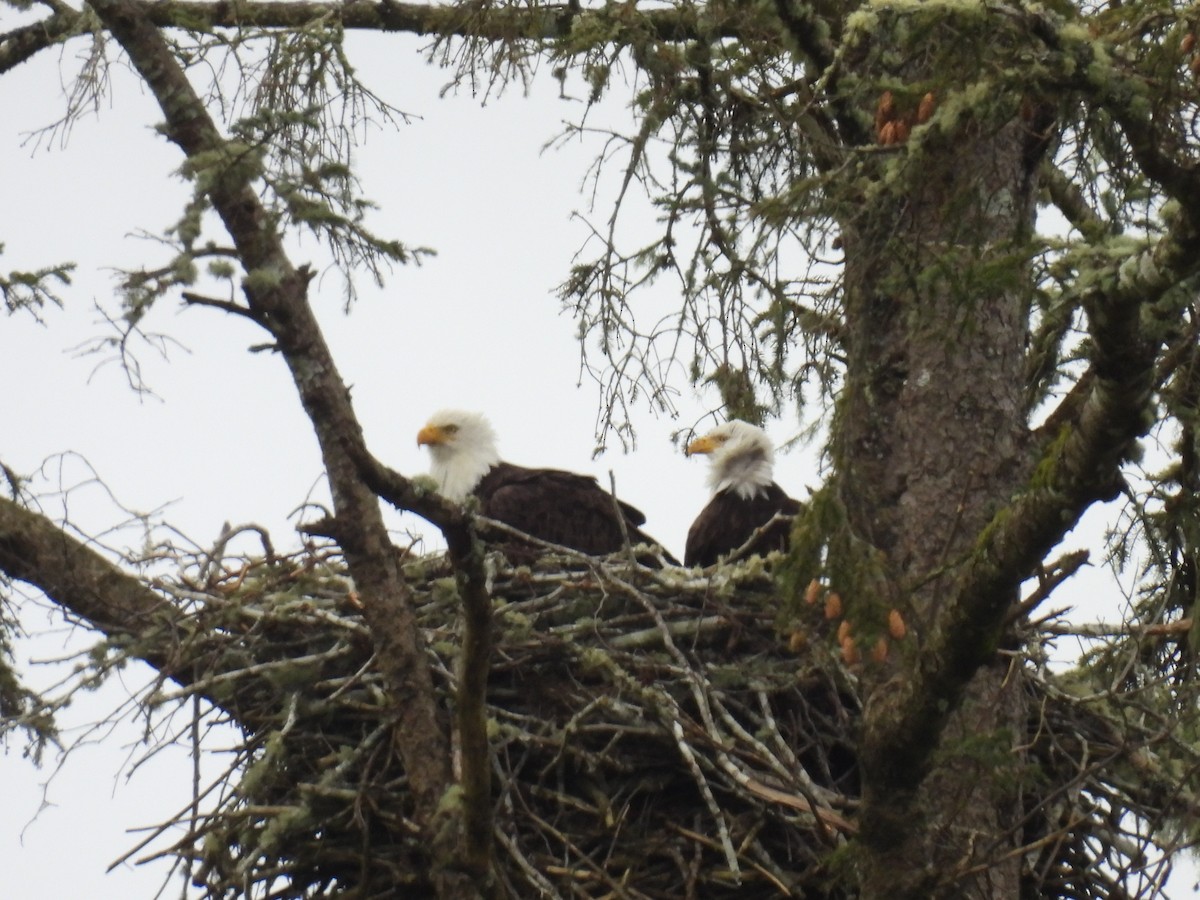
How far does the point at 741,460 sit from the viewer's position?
870cm

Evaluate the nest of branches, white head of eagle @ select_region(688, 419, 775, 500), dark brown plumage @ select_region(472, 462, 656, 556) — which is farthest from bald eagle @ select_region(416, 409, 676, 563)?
the nest of branches

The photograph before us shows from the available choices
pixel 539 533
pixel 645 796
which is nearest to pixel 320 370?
pixel 645 796

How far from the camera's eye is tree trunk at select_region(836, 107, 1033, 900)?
3.86m

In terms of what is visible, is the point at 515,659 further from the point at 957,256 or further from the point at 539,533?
the point at 957,256

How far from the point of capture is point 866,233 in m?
4.01

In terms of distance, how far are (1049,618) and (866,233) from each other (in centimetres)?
222

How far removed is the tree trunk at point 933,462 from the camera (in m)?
3.86

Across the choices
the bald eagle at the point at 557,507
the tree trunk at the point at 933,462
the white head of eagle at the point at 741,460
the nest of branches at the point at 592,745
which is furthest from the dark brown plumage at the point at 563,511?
the tree trunk at the point at 933,462

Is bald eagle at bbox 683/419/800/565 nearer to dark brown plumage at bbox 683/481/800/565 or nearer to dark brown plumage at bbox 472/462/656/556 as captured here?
dark brown plumage at bbox 683/481/800/565

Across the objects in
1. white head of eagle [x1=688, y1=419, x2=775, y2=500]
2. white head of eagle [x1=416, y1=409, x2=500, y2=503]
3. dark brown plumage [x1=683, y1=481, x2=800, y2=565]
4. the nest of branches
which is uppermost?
white head of eagle [x1=416, y1=409, x2=500, y2=503]

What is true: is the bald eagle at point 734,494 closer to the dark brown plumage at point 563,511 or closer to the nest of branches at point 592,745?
the dark brown plumage at point 563,511

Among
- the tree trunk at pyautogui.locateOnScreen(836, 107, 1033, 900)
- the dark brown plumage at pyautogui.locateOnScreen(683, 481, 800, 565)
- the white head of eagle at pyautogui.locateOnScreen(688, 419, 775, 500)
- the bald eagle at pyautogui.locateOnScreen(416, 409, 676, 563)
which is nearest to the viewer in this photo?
the tree trunk at pyautogui.locateOnScreen(836, 107, 1033, 900)

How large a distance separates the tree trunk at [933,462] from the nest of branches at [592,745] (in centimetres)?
31

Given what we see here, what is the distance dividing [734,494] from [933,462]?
2.92m
